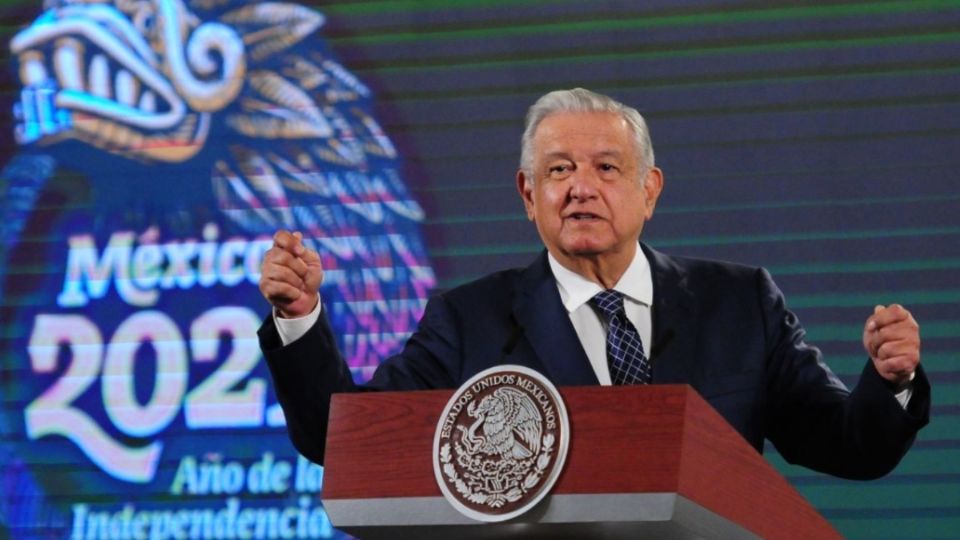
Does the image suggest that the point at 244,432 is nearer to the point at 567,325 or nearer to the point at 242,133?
the point at 242,133

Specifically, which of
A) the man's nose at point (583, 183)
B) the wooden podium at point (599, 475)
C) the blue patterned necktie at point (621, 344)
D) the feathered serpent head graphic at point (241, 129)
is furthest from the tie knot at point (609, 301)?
the feathered serpent head graphic at point (241, 129)

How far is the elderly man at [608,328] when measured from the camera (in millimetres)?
2305

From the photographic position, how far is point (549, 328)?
2.43m

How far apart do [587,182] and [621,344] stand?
0.82ft

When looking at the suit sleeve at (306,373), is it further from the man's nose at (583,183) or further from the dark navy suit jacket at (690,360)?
the man's nose at (583,183)

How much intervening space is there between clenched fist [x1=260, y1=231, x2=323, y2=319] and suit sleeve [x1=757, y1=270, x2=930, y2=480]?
74 cm

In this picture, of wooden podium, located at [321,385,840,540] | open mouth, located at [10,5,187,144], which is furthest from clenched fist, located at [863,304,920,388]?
open mouth, located at [10,5,187,144]

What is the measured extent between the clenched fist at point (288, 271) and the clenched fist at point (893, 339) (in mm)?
725

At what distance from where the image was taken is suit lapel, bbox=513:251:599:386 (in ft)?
7.74

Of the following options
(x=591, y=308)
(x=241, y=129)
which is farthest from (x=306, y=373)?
(x=241, y=129)

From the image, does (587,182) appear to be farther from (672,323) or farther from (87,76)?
(87,76)

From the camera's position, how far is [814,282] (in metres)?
3.84

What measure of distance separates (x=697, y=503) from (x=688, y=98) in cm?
234

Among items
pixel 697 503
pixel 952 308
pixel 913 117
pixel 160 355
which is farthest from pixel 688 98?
pixel 697 503
